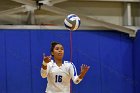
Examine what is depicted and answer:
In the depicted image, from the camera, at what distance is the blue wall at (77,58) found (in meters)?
5.23

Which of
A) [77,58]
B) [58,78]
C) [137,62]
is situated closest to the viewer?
[58,78]

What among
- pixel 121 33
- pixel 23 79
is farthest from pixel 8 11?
pixel 121 33

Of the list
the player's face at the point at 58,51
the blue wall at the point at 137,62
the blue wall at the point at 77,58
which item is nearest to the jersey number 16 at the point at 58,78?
the player's face at the point at 58,51

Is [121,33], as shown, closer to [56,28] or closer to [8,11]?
[56,28]

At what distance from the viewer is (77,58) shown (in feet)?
18.1

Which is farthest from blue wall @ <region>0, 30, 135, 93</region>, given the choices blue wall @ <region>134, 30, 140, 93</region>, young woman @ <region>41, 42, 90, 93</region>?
young woman @ <region>41, 42, 90, 93</region>

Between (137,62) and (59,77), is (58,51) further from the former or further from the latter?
(137,62)

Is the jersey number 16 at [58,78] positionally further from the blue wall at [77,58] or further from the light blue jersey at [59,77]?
the blue wall at [77,58]

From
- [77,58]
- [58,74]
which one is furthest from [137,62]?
[58,74]

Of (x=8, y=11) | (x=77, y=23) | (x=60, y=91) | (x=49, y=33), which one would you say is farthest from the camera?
(x=49, y=33)

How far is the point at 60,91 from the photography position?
3.55 m

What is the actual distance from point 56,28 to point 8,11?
860 millimetres

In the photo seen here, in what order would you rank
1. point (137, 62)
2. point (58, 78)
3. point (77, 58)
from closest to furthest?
point (58, 78) < point (77, 58) < point (137, 62)

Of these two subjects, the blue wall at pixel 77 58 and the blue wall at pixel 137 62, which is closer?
the blue wall at pixel 77 58
